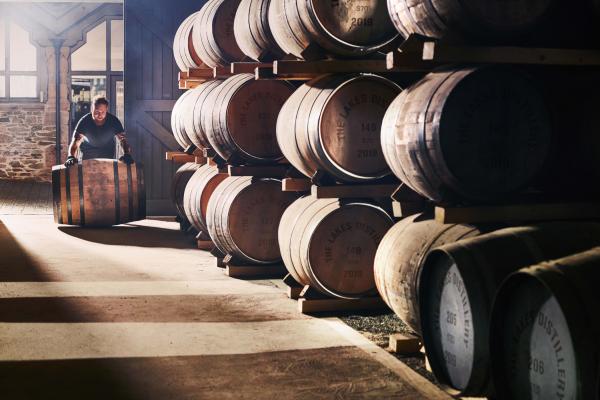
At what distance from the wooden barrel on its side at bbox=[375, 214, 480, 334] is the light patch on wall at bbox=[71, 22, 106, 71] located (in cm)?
1523

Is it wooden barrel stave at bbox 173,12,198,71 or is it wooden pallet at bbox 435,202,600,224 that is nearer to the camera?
wooden pallet at bbox 435,202,600,224

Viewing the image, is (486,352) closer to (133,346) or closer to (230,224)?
(133,346)

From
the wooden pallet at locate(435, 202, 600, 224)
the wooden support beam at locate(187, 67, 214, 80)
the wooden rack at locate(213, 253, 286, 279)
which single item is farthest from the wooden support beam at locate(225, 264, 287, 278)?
the wooden pallet at locate(435, 202, 600, 224)

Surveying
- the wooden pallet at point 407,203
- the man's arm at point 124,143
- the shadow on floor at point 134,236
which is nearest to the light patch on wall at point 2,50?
the man's arm at point 124,143

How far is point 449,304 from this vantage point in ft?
11.3

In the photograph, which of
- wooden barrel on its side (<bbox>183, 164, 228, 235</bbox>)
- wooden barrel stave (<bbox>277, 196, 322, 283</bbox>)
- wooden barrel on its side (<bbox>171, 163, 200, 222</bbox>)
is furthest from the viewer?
wooden barrel on its side (<bbox>171, 163, 200, 222</bbox>)

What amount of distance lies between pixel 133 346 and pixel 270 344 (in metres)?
0.72

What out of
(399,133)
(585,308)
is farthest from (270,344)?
(585,308)

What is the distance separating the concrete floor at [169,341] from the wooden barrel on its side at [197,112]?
1257 millimetres

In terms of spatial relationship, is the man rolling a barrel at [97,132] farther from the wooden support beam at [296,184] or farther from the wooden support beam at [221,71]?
the wooden support beam at [296,184]

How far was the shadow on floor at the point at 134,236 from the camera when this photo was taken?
8.73 m

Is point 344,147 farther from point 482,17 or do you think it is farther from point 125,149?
point 125,149

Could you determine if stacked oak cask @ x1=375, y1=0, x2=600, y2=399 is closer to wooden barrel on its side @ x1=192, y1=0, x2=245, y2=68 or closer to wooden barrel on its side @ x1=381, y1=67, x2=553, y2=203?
wooden barrel on its side @ x1=381, y1=67, x2=553, y2=203

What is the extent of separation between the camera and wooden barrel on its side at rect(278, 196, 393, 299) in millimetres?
5168
